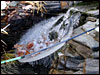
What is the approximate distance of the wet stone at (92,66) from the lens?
7.27 ft

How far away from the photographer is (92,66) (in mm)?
2268

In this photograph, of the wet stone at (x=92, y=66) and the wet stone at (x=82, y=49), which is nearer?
the wet stone at (x=92, y=66)

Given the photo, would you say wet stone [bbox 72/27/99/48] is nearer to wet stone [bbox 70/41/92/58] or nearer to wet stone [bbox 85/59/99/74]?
wet stone [bbox 70/41/92/58]

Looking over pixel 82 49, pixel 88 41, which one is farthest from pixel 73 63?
pixel 88 41

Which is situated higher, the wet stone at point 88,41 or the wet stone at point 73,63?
the wet stone at point 88,41

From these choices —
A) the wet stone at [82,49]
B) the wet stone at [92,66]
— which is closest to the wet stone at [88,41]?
the wet stone at [82,49]

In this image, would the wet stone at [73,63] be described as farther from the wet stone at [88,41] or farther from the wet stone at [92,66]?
the wet stone at [88,41]

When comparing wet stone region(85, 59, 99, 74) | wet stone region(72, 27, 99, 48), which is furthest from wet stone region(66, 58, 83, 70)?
wet stone region(72, 27, 99, 48)

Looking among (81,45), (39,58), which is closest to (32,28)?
(39,58)

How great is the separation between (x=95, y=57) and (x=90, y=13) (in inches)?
65.1

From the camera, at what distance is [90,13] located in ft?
11.2

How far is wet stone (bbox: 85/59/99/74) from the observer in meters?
2.22

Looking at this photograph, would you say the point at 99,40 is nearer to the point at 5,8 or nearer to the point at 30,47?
the point at 30,47

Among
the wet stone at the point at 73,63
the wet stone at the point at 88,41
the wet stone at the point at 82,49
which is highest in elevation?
the wet stone at the point at 88,41
